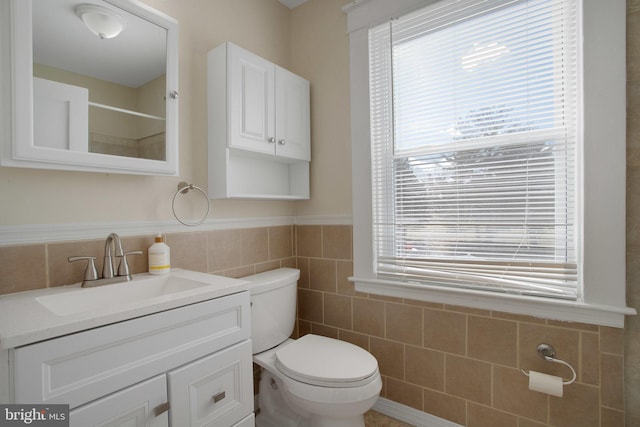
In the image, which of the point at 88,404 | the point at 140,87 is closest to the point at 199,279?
the point at 88,404

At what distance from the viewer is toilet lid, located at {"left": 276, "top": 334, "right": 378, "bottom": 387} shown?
1248 millimetres

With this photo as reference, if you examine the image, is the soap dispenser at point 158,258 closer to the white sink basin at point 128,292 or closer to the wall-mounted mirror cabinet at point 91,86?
the white sink basin at point 128,292

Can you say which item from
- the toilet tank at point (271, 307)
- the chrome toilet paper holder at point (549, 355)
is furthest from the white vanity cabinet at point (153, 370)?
the chrome toilet paper holder at point (549, 355)

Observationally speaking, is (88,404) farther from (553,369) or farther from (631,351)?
(631,351)

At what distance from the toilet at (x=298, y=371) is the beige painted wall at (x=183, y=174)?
20.2 inches

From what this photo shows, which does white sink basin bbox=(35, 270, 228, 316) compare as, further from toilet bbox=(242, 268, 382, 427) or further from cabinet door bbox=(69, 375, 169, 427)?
toilet bbox=(242, 268, 382, 427)

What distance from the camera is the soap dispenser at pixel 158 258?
4.26ft

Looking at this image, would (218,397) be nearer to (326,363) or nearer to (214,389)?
(214,389)

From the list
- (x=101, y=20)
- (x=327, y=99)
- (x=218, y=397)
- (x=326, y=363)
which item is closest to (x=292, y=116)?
(x=327, y=99)

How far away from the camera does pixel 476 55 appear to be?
1434 millimetres

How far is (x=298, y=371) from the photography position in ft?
4.24

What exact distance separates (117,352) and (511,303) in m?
1.49

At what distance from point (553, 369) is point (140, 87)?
2.09 m
